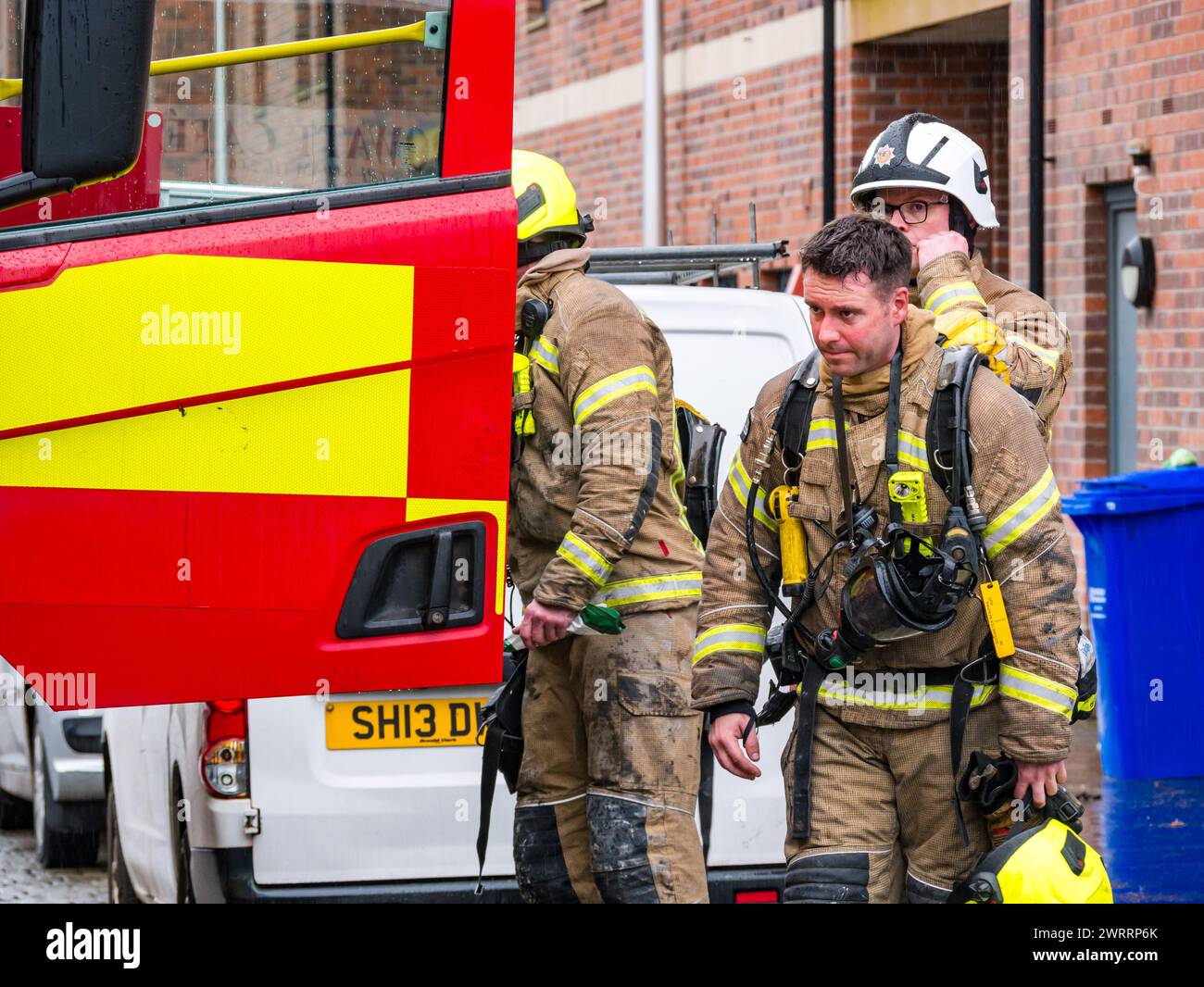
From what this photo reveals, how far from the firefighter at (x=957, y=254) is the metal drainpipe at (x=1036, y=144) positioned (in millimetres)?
6640

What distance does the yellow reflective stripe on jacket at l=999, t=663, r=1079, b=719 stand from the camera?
3.94m

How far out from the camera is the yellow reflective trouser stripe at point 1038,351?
4508 millimetres

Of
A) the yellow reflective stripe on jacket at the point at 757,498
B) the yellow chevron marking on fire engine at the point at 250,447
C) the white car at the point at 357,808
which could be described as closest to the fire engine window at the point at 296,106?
the yellow chevron marking on fire engine at the point at 250,447

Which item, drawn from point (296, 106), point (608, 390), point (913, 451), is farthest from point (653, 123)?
point (296, 106)

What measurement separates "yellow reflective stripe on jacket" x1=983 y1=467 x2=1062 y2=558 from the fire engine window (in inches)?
51.0

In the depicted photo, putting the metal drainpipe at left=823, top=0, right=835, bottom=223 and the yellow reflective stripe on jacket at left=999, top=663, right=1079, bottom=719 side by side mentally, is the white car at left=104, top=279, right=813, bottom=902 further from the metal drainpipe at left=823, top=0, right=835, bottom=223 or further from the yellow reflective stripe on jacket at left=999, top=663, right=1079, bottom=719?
the metal drainpipe at left=823, top=0, right=835, bottom=223

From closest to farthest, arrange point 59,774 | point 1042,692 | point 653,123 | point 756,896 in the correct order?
point 1042,692 → point 756,896 → point 59,774 → point 653,123

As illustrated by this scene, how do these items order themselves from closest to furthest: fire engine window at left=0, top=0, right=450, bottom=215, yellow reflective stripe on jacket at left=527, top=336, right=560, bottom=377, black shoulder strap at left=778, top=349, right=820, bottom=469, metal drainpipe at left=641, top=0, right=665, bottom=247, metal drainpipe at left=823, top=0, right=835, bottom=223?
fire engine window at left=0, top=0, right=450, bottom=215 → black shoulder strap at left=778, top=349, right=820, bottom=469 → yellow reflective stripe on jacket at left=527, top=336, right=560, bottom=377 → metal drainpipe at left=823, top=0, right=835, bottom=223 → metal drainpipe at left=641, top=0, right=665, bottom=247

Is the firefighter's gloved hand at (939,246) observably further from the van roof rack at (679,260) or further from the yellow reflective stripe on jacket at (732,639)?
the van roof rack at (679,260)

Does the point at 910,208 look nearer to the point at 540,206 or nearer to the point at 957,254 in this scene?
the point at 957,254

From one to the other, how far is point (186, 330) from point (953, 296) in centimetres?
181

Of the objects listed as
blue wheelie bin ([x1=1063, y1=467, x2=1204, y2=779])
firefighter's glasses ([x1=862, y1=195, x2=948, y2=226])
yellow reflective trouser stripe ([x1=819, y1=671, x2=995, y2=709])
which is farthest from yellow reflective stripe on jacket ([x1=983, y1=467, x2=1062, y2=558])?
blue wheelie bin ([x1=1063, y1=467, x2=1204, y2=779])

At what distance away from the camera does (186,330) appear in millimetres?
3512

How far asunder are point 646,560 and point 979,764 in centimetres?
129
